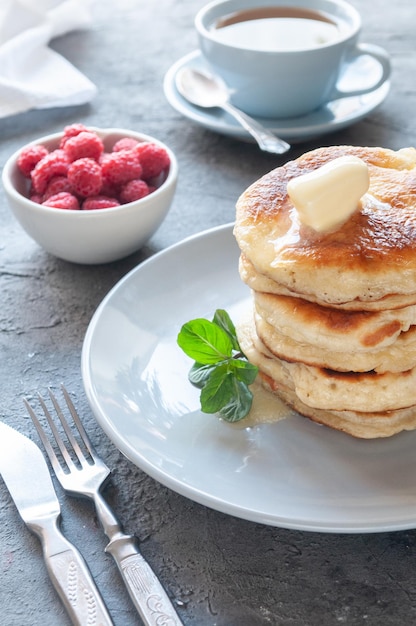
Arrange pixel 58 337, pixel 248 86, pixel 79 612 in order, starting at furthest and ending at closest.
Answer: pixel 248 86 → pixel 58 337 → pixel 79 612

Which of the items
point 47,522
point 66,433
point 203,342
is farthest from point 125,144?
point 47,522

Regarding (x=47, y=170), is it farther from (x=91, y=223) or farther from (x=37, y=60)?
(x=37, y=60)

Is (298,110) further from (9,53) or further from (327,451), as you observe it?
(327,451)

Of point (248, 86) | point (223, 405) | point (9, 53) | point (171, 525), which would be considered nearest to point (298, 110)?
point (248, 86)

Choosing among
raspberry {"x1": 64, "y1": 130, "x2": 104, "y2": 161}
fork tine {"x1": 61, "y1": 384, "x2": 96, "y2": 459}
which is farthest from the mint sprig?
raspberry {"x1": 64, "y1": 130, "x2": 104, "y2": 161}

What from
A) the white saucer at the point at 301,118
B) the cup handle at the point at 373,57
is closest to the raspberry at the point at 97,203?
the white saucer at the point at 301,118
